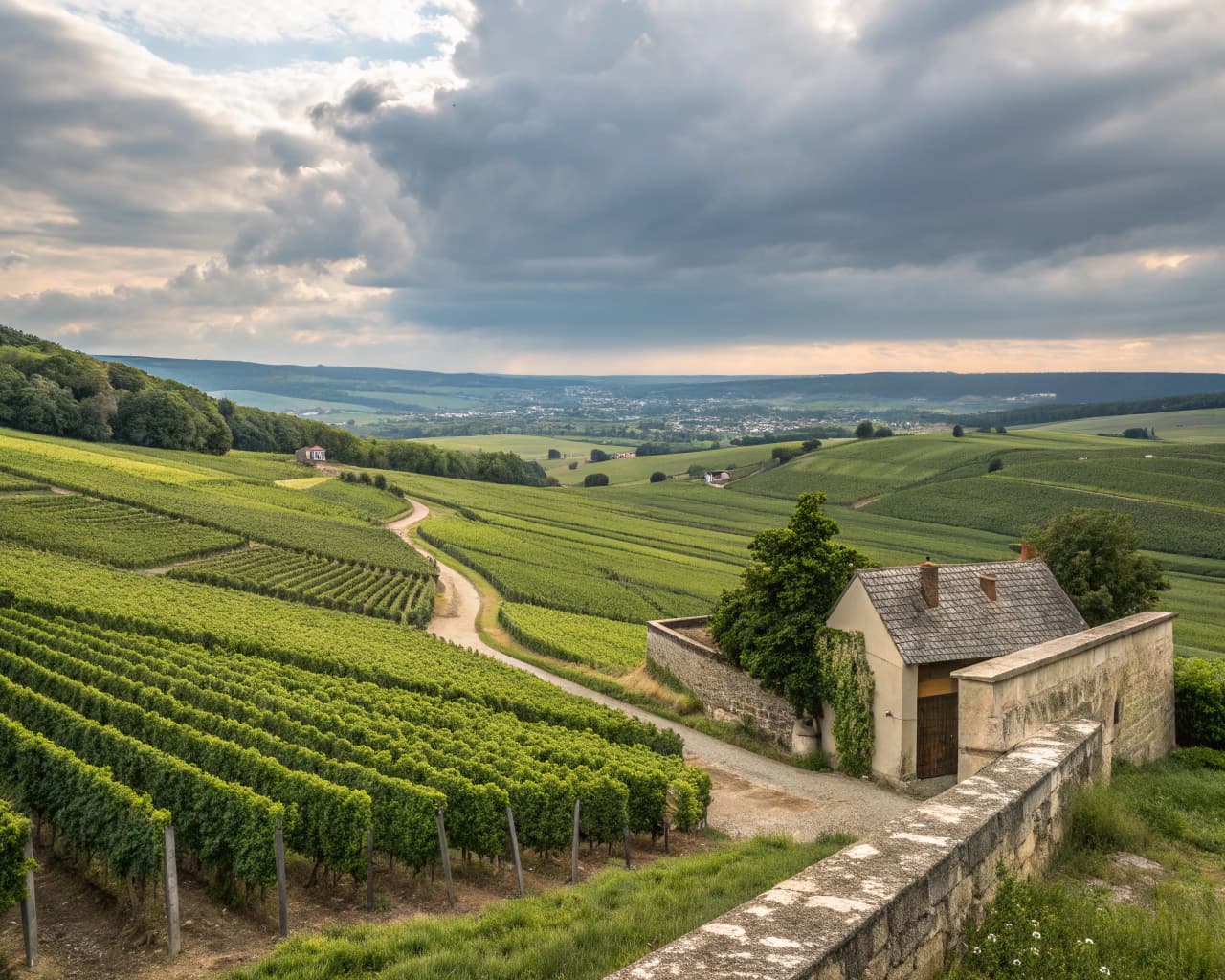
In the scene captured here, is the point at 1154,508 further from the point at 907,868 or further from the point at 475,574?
the point at 907,868

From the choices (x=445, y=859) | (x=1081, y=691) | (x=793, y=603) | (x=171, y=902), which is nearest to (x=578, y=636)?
(x=793, y=603)

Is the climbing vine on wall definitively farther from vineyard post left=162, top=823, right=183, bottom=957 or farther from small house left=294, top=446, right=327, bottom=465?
small house left=294, top=446, right=327, bottom=465

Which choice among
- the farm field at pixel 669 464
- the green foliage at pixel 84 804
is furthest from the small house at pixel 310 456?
the green foliage at pixel 84 804

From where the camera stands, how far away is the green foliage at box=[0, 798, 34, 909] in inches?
398

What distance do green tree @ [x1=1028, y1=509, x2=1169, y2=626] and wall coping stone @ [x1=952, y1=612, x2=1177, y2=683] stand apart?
1565 centimetres

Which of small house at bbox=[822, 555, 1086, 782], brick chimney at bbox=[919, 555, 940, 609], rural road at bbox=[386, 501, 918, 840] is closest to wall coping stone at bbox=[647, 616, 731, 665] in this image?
rural road at bbox=[386, 501, 918, 840]

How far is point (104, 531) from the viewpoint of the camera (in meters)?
52.4

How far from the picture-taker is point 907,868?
5.70 meters

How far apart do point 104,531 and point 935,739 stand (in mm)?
50607

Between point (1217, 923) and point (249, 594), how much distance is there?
45.9 m

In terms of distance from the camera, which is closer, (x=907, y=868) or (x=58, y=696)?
(x=907, y=868)

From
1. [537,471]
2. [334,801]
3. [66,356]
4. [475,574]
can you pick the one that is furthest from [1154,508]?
[66,356]

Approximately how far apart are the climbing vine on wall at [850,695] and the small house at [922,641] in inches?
8.2

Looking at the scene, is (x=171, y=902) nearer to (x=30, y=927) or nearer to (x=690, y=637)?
(x=30, y=927)
